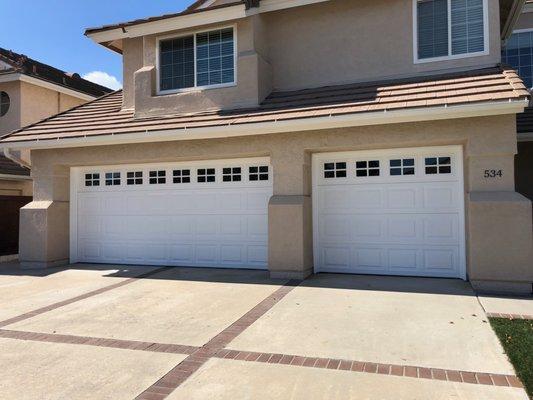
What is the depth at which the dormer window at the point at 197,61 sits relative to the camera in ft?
35.1

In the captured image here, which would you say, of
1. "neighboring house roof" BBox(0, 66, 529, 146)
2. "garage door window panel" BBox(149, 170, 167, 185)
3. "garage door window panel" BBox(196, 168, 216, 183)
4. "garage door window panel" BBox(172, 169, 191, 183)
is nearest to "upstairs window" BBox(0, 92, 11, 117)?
"neighboring house roof" BBox(0, 66, 529, 146)

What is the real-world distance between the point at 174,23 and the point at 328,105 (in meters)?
4.46

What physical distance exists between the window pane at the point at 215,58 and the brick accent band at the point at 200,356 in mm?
5816

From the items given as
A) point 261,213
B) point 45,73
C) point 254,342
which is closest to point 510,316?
point 254,342

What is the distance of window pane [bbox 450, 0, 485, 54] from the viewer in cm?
923

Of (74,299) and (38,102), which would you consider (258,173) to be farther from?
(38,102)

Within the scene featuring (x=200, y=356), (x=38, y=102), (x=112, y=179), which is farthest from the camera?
(x=38, y=102)

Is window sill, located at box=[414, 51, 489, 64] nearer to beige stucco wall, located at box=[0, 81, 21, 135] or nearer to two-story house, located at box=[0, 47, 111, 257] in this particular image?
two-story house, located at box=[0, 47, 111, 257]

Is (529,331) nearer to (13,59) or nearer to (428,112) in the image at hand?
(428,112)

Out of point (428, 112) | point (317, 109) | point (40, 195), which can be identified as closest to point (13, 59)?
point (40, 195)

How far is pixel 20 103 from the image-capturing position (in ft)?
53.0

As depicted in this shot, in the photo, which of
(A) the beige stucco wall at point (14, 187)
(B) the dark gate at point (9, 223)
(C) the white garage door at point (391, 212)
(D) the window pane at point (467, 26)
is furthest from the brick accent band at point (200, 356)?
(A) the beige stucco wall at point (14, 187)

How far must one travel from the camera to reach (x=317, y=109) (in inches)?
347

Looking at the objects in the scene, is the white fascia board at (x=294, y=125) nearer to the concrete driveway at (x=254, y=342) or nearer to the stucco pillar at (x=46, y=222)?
the stucco pillar at (x=46, y=222)
